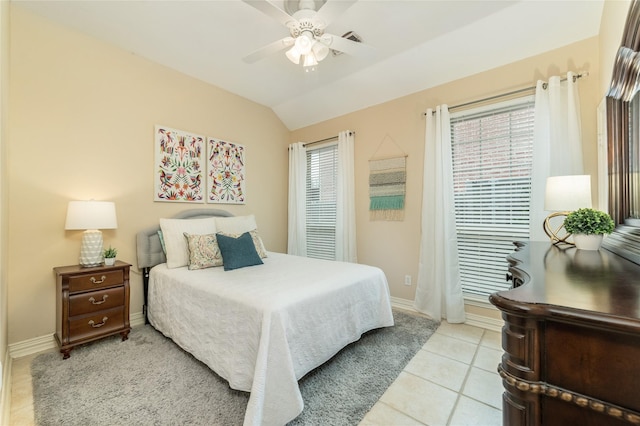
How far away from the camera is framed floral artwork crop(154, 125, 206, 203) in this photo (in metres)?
3.01

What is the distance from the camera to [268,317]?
4.95ft

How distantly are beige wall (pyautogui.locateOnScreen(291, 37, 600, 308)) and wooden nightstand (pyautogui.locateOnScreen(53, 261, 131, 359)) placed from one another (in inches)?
109

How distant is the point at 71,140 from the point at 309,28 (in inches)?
95.5

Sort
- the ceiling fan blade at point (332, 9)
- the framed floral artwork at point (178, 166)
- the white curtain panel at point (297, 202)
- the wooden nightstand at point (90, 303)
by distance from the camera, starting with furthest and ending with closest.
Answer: the white curtain panel at point (297, 202), the framed floral artwork at point (178, 166), the wooden nightstand at point (90, 303), the ceiling fan blade at point (332, 9)

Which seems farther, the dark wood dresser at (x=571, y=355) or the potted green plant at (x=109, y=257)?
the potted green plant at (x=109, y=257)

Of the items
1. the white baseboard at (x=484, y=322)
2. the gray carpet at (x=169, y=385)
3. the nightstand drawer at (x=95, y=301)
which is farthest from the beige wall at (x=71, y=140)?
the white baseboard at (x=484, y=322)

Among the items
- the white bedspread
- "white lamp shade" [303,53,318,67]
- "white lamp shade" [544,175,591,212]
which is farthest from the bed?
"white lamp shade" [303,53,318,67]

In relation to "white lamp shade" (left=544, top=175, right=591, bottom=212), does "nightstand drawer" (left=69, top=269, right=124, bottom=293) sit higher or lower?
lower

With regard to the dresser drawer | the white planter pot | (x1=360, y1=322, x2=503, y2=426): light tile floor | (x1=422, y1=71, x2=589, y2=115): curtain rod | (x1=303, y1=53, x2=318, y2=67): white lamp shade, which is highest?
(x1=303, y1=53, x2=318, y2=67): white lamp shade

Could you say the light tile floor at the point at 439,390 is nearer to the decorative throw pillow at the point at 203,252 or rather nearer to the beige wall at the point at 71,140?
the beige wall at the point at 71,140

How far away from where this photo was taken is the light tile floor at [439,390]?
152cm

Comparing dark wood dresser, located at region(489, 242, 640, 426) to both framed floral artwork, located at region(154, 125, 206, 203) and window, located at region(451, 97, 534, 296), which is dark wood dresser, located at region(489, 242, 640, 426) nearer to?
window, located at region(451, 97, 534, 296)

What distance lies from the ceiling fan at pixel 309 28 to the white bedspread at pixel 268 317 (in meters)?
1.77

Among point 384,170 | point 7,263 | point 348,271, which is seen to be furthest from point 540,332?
point 7,263
